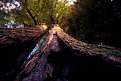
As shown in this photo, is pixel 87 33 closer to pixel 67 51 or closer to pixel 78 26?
pixel 78 26

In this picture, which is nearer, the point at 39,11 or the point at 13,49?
the point at 13,49

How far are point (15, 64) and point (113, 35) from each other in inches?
364

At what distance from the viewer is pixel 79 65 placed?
293 cm

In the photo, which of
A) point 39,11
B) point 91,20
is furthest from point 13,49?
point 39,11

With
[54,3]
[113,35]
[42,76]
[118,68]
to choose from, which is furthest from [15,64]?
[54,3]

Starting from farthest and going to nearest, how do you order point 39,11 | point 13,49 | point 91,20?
point 39,11 → point 91,20 → point 13,49

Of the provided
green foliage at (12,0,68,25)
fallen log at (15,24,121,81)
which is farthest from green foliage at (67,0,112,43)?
fallen log at (15,24,121,81)

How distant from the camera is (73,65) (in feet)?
9.61

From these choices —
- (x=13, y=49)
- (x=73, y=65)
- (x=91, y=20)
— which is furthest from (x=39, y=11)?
(x=73, y=65)

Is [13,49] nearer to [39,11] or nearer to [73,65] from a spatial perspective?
[73,65]

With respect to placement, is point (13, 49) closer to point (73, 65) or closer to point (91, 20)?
point (73, 65)

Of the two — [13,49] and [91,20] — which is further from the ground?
[13,49]

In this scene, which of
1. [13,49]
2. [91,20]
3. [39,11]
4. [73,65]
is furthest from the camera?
[39,11]

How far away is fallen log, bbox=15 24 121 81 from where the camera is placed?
8.81 ft
